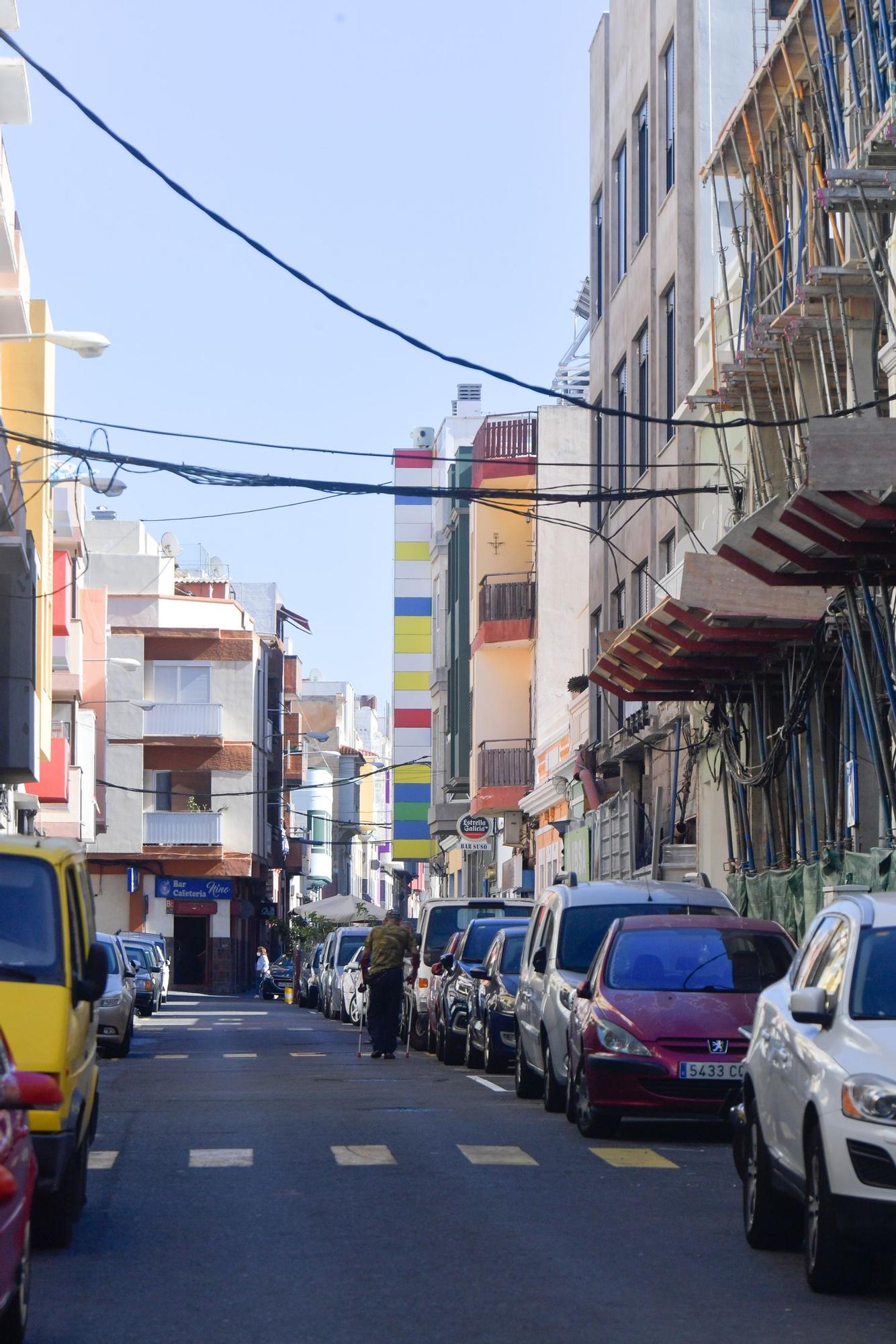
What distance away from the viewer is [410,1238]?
9.87m

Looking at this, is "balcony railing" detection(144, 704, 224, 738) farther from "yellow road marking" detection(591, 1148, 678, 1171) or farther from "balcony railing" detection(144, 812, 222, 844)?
"yellow road marking" detection(591, 1148, 678, 1171)

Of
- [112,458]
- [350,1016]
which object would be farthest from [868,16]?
[350,1016]

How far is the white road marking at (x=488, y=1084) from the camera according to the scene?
2000cm

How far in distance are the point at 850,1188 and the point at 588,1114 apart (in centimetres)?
694

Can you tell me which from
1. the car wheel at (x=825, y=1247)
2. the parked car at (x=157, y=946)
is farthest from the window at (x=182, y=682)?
the car wheel at (x=825, y=1247)

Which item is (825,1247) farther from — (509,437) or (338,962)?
(509,437)

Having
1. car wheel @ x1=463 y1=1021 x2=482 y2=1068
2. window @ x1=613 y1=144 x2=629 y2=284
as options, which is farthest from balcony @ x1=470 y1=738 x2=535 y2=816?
car wheel @ x1=463 y1=1021 x2=482 y2=1068

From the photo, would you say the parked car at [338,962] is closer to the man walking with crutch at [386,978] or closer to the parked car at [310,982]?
the parked car at [310,982]

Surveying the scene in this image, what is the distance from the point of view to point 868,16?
2042 centimetres

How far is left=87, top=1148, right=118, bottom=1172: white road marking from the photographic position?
1300cm

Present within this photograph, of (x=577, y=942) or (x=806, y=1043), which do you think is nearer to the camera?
(x=806, y=1043)

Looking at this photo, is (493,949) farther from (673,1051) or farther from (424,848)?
(424,848)

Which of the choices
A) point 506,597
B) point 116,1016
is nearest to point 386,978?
point 116,1016

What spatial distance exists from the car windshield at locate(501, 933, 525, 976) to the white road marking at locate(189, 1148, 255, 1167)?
8.74 meters
